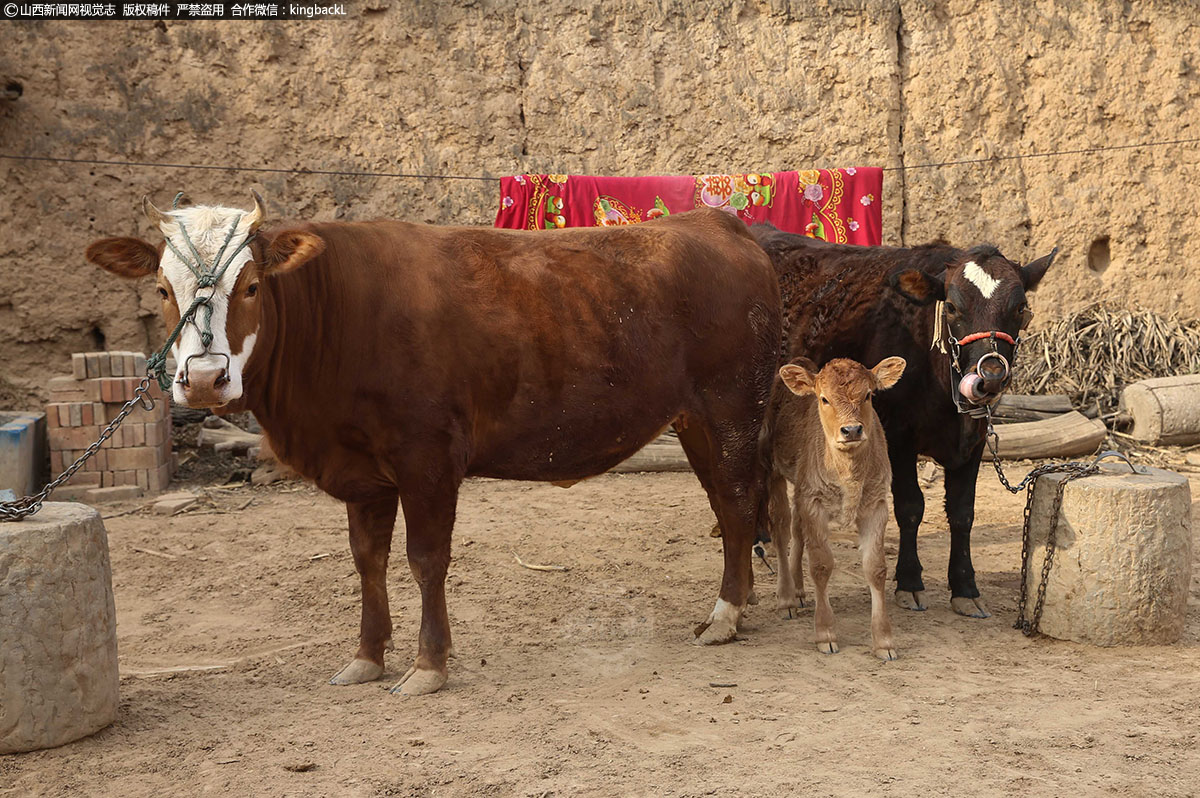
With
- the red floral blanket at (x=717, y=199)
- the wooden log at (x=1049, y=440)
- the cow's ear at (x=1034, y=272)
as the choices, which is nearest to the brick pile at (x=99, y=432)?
the red floral blanket at (x=717, y=199)

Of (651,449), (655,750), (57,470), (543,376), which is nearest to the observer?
(655,750)

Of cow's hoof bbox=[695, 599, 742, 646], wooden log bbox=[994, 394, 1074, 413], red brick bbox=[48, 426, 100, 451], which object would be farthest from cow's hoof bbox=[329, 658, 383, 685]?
wooden log bbox=[994, 394, 1074, 413]

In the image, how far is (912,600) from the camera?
5938 mm

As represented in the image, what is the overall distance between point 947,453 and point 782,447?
0.91 meters

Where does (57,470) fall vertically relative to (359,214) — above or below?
below

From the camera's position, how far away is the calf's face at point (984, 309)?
5.36 meters

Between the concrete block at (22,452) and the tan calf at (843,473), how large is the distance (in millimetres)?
6027

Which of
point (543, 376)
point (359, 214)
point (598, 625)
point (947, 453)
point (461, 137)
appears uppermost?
point (461, 137)

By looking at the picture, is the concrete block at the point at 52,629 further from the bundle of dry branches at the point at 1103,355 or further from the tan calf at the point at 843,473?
the bundle of dry branches at the point at 1103,355

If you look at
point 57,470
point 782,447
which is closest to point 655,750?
point 782,447

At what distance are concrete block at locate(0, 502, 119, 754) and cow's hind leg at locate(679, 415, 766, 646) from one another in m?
2.75

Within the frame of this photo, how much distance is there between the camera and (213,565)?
702cm

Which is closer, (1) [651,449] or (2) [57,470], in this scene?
(2) [57,470]

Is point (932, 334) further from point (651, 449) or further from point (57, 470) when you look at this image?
point (57, 470)
